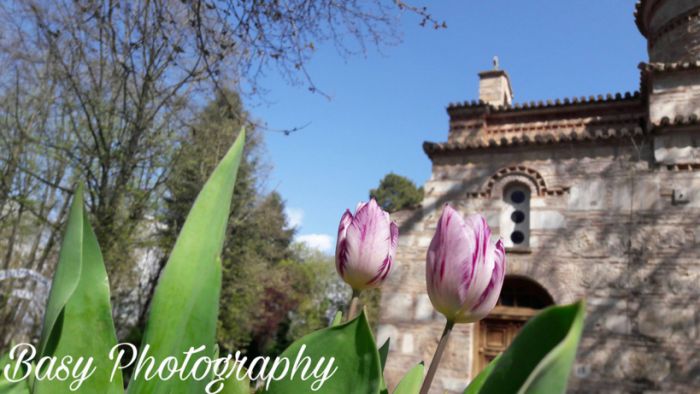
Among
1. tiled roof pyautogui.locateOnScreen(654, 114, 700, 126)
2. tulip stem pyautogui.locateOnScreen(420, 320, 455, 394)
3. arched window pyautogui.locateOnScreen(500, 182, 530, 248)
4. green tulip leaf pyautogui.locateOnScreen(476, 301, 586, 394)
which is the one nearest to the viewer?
green tulip leaf pyautogui.locateOnScreen(476, 301, 586, 394)

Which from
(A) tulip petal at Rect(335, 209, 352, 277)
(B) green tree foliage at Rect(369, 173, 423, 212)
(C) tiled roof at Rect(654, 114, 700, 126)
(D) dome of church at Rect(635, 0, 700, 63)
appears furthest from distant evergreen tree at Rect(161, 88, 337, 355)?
(A) tulip petal at Rect(335, 209, 352, 277)

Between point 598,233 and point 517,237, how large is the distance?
45.4 inches

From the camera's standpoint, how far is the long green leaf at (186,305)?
2.15 ft

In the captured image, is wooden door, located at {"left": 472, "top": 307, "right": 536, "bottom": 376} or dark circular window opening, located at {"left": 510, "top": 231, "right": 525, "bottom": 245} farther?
dark circular window opening, located at {"left": 510, "top": 231, "right": 525, "bottom": 245}

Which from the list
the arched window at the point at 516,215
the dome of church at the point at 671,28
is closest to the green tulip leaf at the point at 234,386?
the arched window at the point at 516,215

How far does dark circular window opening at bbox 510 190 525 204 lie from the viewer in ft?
27.0

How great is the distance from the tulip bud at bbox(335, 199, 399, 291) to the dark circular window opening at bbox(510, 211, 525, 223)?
7630mm

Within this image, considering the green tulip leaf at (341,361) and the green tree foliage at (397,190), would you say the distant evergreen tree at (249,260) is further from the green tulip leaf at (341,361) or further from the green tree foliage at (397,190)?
the green tulip leaf at (341,361)

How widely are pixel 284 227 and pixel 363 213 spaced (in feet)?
97.8

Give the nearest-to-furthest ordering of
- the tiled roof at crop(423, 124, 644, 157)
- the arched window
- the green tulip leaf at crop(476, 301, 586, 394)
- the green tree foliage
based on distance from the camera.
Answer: the green tulip leaf at crop(476, 301, 586, 394)
the tiled roof at crop(423, 124, 644, 157)
the arched window
the green tree foliage

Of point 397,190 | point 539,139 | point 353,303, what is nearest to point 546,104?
point 539,139

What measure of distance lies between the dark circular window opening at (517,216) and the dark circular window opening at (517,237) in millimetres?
190

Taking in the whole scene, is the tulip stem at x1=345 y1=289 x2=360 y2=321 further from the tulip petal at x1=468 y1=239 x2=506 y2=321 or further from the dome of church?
the dome of church

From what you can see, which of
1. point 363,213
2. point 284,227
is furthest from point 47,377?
point 284,227
